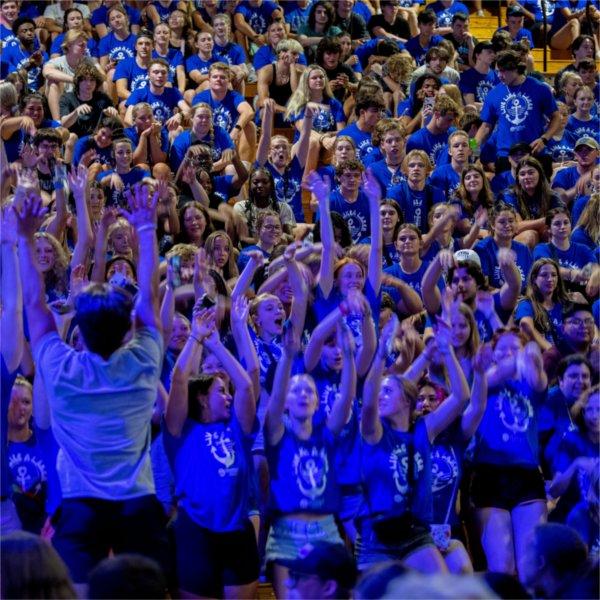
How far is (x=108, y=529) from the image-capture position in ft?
14.4

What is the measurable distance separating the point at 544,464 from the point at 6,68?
6.05m

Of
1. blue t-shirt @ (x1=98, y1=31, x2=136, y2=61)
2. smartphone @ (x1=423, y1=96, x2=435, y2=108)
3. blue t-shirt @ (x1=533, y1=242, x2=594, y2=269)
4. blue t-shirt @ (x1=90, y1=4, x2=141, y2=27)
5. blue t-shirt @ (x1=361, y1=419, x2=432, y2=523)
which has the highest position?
blue t-shirt @ (x1=90, y1=4, x2=141, y2=27)

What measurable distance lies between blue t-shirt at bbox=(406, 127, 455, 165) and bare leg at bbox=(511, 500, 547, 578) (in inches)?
161

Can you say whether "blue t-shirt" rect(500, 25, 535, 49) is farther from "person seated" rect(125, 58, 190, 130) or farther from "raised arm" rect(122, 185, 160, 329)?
"raised arm" rect(122, 185, 160, 329)

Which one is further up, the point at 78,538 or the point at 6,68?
the point at 6,68

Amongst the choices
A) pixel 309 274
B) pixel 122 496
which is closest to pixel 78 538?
pixel 122 496

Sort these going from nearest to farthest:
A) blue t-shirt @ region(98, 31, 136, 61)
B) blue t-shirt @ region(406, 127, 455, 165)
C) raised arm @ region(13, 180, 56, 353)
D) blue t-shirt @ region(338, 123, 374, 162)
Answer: raised arm @ region(13, 180, 56, 353) < blue t-shirt @ region(338, 123, 374, 162) < blue t-shirt @ region(406, 127, 455, 165) < blue t-shirt @ region(98, 31, 136, 61)

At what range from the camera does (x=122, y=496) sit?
4336 mm

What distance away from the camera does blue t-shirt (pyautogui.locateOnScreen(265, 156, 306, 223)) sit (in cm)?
915

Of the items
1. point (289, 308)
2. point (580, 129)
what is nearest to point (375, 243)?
point (289, 308)

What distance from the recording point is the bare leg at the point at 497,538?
20.1 feet

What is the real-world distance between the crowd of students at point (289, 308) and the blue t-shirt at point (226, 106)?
0.02 m

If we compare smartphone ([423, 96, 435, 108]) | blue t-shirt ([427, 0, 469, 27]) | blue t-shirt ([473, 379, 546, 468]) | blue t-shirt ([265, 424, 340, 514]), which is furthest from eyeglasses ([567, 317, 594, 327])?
blue t-shirt ([427, 0, 469, 27])

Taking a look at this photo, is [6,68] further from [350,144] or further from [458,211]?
[458,211]
